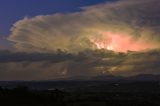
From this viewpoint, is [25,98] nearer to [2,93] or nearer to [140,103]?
[2,93]

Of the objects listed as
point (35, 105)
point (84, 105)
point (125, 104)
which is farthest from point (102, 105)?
point (35, 105)

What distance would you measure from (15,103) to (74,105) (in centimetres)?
2345

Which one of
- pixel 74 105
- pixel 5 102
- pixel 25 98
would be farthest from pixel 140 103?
pixel 5 102

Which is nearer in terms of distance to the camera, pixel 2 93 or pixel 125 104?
pixel 2 93

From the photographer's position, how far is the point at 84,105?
148375mm

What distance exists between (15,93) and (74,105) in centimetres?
1857

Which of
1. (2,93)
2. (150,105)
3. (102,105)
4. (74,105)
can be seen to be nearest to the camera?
(2,93)

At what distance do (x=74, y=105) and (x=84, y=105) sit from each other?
24.9ft

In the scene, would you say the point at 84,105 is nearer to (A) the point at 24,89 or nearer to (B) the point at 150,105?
(A) the point at 24,89

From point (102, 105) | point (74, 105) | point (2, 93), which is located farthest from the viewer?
point (102, 105)

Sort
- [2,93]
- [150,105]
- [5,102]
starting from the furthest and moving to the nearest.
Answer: [150,105]
[2,93]
[5,102]

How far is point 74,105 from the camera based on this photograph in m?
142

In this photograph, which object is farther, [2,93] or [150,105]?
[150,105]

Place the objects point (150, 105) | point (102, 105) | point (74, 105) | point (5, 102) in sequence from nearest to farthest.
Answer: point (5, 102)
point (74, 105)
point (102, 105)
point (150, 105)
